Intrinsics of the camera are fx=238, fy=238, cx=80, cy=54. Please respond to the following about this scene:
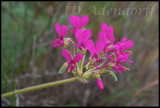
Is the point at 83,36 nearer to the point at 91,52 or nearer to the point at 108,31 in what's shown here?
the point at 91,52

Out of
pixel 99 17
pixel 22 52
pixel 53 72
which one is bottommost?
pixel 53 72

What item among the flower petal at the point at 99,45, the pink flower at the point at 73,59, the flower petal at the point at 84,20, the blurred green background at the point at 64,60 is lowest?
the blurred green background at the point at 64,60

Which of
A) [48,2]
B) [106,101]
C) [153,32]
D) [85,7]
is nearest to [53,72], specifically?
[106,101]

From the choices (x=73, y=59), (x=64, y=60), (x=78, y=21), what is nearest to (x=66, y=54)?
(x=73, y=59)

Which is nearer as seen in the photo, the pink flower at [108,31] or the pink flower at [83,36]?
the pink flower at [83,36]

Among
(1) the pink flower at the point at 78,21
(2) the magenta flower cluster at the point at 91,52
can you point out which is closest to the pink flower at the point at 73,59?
(2) the magenta flower cluster at the point at 91,52

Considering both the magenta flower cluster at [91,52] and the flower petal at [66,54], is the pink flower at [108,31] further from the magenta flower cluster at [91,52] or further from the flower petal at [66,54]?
the flower petal at [66,54]

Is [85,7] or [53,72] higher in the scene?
[85,7]

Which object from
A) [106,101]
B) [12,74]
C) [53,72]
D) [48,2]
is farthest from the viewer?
[48,2]

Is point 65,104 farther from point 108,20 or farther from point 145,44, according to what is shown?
point 145,44

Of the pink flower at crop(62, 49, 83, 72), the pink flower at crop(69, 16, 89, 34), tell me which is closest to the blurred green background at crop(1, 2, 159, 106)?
the pink flower at crop(69, 16, 89, 34)
